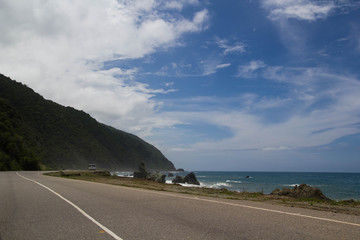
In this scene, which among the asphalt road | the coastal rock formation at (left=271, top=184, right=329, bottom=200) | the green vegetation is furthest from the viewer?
the coastal rock formation at (left=271, top=184, right=329, bottom=200)

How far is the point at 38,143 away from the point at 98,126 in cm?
6552

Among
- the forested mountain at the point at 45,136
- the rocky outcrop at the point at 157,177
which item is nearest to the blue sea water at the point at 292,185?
the rocky outcrop at the point at 157,177

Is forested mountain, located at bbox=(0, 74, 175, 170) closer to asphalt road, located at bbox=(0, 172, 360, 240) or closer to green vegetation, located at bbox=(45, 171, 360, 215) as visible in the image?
green vegetation, located at bbox=(45, 171, 360, 215)

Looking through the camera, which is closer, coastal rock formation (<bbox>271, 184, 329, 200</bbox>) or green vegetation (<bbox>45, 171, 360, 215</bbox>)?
green vegetation (<bbox>45, 171, 360, 215</bbox>)

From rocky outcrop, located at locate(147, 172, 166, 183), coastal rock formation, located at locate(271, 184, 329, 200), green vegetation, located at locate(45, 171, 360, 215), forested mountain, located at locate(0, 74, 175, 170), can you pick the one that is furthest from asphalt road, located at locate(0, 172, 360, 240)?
forested mountain, located at locate(0, 74, 175, 170)

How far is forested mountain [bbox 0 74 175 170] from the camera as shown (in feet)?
238

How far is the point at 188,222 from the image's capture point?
7.95m

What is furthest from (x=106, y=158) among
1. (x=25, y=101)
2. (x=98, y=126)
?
(x=25, y=101)

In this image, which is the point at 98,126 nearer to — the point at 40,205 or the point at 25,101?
the point at 25,101

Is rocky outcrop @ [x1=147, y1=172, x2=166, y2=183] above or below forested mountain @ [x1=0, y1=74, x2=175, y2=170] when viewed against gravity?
below

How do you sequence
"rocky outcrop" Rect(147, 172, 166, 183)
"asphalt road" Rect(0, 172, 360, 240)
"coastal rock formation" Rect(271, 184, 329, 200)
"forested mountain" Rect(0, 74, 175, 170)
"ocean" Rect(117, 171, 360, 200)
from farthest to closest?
"forested mountain" Rect(0, 74, 175, 170) < "rocky outcrop" Rect(147, 172, 166, 183) < "ocean" Rect(117, 171, 360, 200) < "coastal rock formation" Rect(271, 184, 329, 200) < "asphalt road" Rect(0, 172, 360, 240)

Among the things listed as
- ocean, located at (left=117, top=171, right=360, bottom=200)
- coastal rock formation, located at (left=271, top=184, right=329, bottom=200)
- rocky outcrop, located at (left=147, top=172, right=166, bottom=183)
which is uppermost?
coastal rock formation, located at (left=271, top=184, right=329, bottom=200)

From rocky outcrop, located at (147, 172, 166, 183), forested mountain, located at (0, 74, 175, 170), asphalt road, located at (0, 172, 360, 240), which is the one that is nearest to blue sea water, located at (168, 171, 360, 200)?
asphalt road, located at (0, 172, 360, 240)

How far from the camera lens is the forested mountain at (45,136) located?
238 feet
